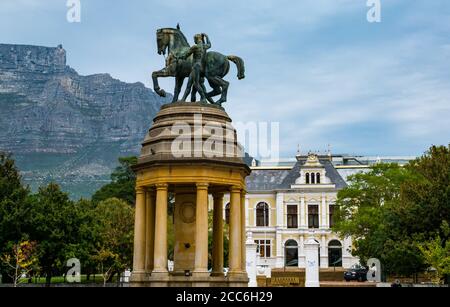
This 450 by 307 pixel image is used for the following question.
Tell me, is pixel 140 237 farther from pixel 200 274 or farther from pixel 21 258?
pixel 21 258

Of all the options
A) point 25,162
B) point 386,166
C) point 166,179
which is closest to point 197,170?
point 166,179

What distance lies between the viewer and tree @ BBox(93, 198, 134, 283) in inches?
2291

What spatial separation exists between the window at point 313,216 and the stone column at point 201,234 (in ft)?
256

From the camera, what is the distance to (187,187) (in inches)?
1029

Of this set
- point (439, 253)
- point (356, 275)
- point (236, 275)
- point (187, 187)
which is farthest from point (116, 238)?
point (236, 275)

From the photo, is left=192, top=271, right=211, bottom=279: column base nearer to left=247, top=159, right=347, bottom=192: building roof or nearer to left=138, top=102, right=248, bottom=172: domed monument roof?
left=138, top=102, right=248, bottom=172: domed monument roof

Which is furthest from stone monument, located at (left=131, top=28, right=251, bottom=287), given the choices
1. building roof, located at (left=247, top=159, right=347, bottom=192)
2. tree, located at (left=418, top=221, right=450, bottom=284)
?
building roof, located at (left=247, top=159, right=347, bottom=192)

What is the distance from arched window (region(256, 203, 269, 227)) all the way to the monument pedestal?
76621 millimetres

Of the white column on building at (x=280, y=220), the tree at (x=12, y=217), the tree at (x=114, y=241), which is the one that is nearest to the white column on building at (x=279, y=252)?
the white column on building at (x=280, y=220)

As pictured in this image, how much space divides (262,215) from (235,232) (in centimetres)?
7831

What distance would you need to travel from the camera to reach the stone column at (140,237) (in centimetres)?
2550
